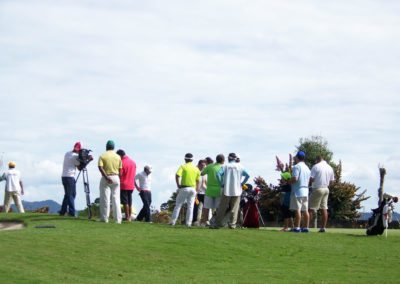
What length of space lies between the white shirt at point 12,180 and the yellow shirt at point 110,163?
6.30 metres

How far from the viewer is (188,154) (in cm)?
2559

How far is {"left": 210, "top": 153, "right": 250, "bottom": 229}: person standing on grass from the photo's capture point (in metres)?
24.5

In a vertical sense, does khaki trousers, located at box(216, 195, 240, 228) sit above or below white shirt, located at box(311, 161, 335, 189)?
below

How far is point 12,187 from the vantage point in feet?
96.7

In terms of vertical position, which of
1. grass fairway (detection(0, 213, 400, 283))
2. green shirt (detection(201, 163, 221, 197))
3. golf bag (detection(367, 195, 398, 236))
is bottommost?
grass fairway (detection(0, 213, 400, 283))

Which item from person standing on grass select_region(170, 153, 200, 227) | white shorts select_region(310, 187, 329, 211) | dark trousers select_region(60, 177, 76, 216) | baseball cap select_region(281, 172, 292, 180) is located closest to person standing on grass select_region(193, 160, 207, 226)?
person standing on grass select_region(170, 153, 200, 227)

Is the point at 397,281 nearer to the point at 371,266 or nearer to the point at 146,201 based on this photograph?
the point at 371,266

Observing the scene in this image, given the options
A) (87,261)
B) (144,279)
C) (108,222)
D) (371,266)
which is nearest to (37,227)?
(108,222)

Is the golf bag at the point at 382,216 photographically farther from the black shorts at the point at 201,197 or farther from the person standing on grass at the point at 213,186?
the black shorts at the point at 201,197

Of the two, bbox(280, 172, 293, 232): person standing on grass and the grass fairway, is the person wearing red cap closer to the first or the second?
the grass fairway

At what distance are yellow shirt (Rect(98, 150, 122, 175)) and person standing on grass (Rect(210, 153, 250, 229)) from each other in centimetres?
300

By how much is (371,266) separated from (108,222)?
865 cm

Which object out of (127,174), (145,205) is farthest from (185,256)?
(145,205)

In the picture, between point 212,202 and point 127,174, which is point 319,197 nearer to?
point 212,202
